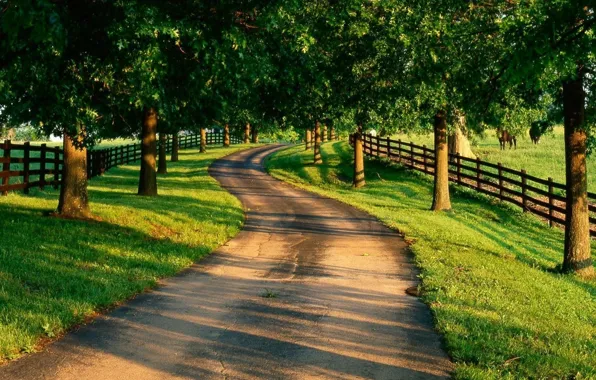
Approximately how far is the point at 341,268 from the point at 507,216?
14.9 m

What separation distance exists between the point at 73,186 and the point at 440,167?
46.3 feet

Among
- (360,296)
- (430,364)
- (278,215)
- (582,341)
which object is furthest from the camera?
(278,215)

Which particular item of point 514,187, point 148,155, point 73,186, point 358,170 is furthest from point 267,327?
point 358,170

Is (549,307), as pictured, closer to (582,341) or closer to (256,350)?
(582,341)

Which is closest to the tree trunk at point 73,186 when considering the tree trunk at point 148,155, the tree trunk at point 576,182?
the tree trunk at point 148,155

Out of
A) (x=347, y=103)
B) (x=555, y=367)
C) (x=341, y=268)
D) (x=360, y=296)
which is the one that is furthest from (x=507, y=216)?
(x=555, y=367)

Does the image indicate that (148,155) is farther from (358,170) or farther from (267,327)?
(267,327)

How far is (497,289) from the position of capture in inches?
437

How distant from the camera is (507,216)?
25.4 meters

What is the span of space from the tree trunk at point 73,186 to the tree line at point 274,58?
10 centimetres

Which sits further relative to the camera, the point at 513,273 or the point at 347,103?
the point at 347,103

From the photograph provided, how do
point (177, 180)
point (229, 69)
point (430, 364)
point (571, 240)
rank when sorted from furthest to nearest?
1. point (177, 180)
2. point (571, 240)
3. point (229, 69)
4. point (430, 364)

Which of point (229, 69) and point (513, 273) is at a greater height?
point (229, 69)

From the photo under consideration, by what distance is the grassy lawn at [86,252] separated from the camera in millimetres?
8320
